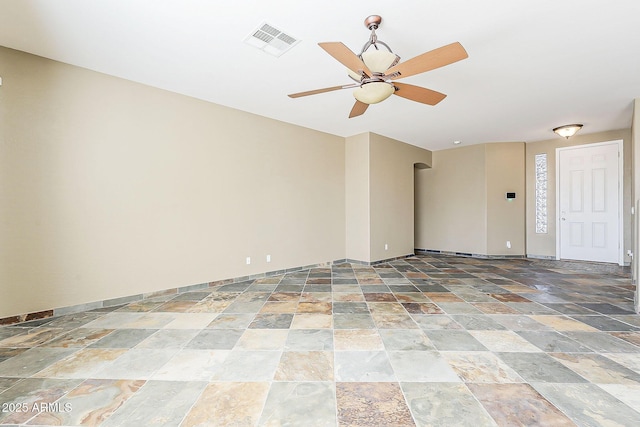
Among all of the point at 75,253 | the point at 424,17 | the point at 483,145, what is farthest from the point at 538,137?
the point at 75,253

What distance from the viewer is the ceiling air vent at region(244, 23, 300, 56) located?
2.45 meters

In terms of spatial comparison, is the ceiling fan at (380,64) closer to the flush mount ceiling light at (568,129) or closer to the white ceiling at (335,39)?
the white ceiling at (335,39)

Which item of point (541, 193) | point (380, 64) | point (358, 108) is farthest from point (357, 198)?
point (541, 193)

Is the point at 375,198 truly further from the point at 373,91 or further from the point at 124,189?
the point at 124,189

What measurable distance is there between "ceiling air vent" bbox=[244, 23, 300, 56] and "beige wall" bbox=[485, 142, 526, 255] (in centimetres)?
595

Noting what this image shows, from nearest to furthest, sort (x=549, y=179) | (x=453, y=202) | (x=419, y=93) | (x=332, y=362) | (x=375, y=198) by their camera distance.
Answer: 1. (x=332, y=362)
2. (x=419, y=93)
3. (x=375, y=198)
4. (x=549, y=179)
5. (x=453, y=202)

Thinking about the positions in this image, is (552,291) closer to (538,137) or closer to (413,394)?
(413,394)

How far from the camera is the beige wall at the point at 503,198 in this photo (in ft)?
21.4

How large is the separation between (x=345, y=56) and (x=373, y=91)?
471 millimetres

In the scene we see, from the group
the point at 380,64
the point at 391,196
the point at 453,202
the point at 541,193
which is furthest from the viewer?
the point at 453,202

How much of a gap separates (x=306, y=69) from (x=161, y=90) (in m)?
2.12

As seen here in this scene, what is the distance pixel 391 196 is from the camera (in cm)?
612

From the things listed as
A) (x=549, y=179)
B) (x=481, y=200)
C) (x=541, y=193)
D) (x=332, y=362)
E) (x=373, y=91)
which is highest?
(x=373, y=91)

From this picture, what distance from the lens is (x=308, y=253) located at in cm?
531
